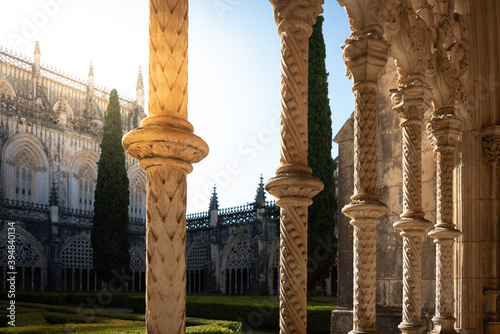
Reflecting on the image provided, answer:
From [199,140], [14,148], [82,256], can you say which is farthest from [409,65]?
[14,148]

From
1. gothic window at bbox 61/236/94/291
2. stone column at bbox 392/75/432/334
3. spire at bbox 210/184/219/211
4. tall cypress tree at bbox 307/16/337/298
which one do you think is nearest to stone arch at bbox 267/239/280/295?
spire at bbox 210/184/219/211

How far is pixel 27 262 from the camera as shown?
20.6m

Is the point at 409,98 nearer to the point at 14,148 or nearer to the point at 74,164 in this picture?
the point at 14,148

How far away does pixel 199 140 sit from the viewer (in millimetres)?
2076

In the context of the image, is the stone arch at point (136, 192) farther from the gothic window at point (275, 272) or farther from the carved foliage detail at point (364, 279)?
the carved foliage detail at point (364, 279)

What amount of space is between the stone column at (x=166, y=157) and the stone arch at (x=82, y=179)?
25.3 m

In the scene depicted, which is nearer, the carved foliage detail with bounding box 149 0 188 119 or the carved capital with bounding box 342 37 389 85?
the carved foliage detail with bounding box 149 0 188 119


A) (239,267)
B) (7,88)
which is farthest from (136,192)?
(239,267)

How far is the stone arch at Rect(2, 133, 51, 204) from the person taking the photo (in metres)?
23.3

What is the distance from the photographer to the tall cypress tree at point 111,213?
19266 millimetres

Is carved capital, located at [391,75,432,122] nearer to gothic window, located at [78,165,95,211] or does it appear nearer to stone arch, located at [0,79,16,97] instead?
gothic window, located at [78,165,95,211]

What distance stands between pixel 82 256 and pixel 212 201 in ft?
20.6

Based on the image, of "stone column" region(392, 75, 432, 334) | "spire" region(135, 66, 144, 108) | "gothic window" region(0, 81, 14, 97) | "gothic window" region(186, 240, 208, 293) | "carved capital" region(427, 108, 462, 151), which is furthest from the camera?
"spire" region(135, 66, 144, 108)

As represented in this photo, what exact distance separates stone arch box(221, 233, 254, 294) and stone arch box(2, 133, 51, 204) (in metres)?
9.62
